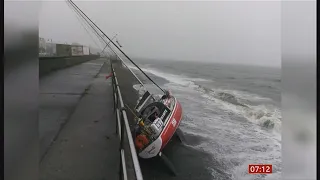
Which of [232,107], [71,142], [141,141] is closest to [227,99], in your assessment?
[232,107]

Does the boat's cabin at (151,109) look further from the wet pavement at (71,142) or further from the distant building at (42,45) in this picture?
the distant building at (42,45)

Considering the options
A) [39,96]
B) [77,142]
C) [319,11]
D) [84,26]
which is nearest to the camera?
[319,11]

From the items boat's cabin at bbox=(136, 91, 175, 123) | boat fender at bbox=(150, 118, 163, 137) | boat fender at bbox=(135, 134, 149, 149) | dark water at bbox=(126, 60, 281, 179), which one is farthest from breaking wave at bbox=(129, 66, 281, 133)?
boat fender at bbox=(135, 134, 149, 149)

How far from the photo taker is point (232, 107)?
1974mm

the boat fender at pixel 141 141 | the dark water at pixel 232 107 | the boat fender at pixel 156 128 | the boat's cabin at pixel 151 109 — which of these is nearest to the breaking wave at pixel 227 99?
the dark water at pixel 232 107

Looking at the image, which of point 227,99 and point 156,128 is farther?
point 156,128

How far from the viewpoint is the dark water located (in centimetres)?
137

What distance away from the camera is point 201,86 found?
193cm

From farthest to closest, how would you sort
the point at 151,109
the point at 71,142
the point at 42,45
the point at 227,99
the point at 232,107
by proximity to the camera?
the point at 71,142
the point at 151,109
the point at 227,99
the point at 232,107
the point at 42,45

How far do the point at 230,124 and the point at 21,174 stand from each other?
118 centimetres

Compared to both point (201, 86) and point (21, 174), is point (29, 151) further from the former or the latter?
point (201, 86)

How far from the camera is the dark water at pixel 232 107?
1372mm

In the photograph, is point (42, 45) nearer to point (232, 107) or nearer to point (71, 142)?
point (232, 107)

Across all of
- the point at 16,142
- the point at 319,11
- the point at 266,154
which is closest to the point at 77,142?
the point at 16,142
